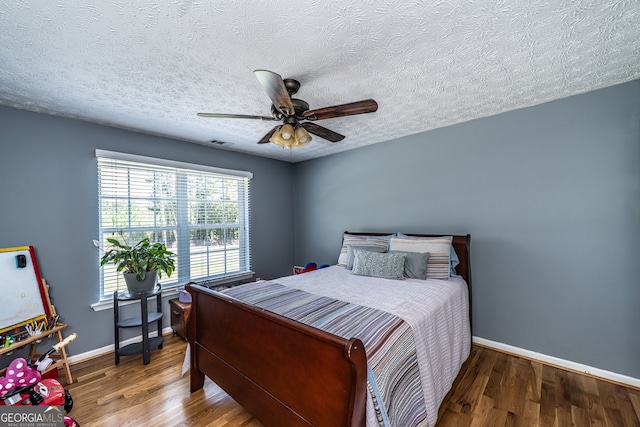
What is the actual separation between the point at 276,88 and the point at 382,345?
5.02ft

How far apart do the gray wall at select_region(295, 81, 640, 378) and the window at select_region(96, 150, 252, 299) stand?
7.89 feet

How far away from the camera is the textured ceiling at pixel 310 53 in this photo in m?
1.27

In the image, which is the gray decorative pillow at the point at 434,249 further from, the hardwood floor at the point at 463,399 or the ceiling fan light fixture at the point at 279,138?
the ceiling fan light fixture at the point at 279,138

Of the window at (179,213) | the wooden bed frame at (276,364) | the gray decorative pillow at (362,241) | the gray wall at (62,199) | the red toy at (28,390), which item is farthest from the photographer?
the gray decorative pillow at (362,241)

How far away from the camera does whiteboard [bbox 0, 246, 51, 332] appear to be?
80.7 inches

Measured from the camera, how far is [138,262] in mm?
2578

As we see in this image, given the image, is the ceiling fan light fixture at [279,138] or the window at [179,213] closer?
the ceiling fan light fixture at [279,138]

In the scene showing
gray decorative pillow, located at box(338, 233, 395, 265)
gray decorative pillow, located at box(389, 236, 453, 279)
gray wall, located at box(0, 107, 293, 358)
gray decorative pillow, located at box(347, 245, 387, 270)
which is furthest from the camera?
gray decorative pillow, located at box(338, 233, 395, 265)

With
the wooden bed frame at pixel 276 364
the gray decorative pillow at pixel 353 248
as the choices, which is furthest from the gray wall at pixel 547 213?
the wooden bed frame at pixel 276 364

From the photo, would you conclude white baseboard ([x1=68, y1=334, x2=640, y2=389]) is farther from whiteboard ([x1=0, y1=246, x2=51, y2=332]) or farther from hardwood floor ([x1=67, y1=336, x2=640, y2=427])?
whiteboard ([x1=0, y1=246, x2=51, y2=332])

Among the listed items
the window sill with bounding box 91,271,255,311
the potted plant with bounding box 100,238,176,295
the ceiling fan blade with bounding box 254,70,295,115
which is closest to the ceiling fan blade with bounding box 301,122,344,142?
the ceiling fan blade with bounding box 254,70,295,115

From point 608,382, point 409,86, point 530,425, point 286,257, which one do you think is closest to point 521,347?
point 608,382

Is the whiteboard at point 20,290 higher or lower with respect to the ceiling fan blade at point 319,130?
lower

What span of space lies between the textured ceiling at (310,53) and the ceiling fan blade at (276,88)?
0.26m
